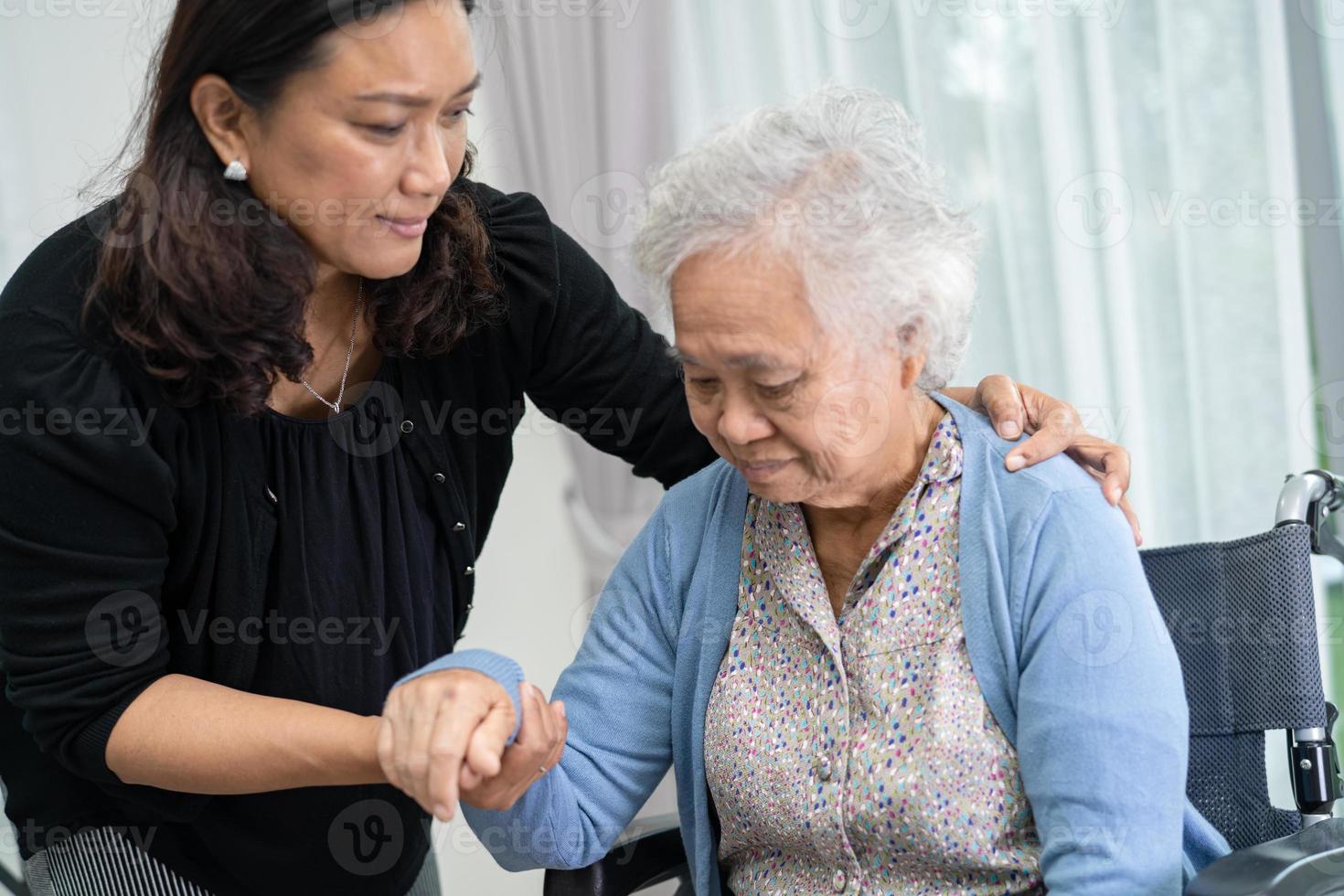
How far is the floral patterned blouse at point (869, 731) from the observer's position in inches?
48.9

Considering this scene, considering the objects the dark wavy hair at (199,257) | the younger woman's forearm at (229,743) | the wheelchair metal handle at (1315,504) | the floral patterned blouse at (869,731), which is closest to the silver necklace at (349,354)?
the dark wavy hair at (199,257)

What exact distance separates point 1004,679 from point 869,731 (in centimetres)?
14

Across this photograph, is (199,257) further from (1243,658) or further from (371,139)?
(1243,658)

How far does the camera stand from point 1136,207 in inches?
87.4

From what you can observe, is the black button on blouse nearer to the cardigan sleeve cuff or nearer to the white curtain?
the cardigan sleeve cuff

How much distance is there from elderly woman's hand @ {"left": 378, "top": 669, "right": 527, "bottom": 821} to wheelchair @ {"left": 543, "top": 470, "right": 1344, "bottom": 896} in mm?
323

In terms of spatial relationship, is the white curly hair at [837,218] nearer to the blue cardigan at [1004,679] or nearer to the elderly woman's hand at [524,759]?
the blue cardigan at [1004,679]

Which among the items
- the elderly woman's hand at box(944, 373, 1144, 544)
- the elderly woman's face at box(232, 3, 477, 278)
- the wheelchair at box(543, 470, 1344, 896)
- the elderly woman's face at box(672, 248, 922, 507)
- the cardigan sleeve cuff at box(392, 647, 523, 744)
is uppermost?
the elderly woman's face at box(232, 3, 477, 278)

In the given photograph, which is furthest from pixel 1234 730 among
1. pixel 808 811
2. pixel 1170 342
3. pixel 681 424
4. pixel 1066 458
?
pixel 1170 342

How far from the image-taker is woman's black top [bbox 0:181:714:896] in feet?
4.14

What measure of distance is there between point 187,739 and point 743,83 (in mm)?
1912

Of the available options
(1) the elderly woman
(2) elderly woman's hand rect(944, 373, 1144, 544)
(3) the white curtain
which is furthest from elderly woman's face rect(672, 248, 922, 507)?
(3) the white curtain

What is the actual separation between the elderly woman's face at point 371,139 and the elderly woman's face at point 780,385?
285 millimetres

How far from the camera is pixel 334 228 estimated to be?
130 cm
